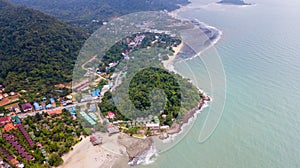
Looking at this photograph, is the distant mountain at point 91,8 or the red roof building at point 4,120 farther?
the distant mountain at point 91,8

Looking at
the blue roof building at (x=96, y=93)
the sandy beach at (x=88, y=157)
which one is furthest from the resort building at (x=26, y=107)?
the sandy beach at (x=88, y=157)

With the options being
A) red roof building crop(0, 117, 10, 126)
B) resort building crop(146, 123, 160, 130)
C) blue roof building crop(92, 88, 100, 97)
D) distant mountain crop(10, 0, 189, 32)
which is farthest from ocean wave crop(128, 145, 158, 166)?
distant mountain crop(10, 0, 189, 32)

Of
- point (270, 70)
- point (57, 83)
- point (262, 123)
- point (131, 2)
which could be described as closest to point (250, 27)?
point (270, 70)

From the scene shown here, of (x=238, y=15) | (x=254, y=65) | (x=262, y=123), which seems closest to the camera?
(x=262, y=123)

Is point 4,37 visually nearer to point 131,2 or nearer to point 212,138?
point 212,138

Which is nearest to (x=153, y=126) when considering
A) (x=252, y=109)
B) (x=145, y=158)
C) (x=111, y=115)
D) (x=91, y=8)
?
(x=145, y=158)

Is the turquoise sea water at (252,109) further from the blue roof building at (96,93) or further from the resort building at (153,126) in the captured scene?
the blue roof building at (96,93)

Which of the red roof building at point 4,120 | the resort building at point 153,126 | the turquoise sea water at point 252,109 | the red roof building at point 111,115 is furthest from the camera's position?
the red roof building at point 111,115
